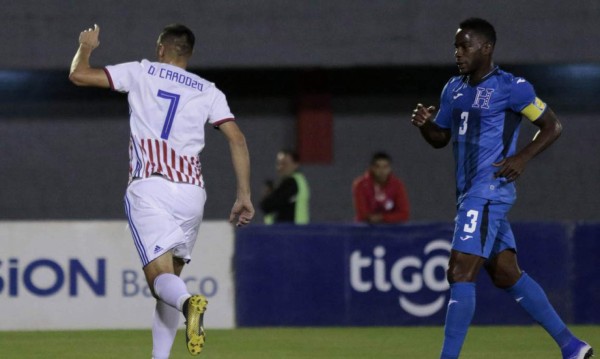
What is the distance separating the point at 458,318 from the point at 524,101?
1308 millimetres

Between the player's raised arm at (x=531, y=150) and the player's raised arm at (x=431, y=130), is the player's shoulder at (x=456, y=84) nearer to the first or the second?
the player's raised arm at (x=431, y=130)

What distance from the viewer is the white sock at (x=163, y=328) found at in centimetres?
765

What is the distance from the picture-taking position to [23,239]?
39.0 ft

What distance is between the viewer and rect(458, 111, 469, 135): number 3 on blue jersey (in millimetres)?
7879

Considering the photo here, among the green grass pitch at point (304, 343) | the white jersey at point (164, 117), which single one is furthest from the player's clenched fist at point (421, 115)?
the green grass pitch at point (304, 343)

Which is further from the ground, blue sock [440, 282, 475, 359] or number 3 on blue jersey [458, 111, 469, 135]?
number 3 on blue jersey [458, 111, 469, 135]

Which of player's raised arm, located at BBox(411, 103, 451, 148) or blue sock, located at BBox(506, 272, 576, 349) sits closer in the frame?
player's raised arm, located at BBox(411, 103, 451, 148)

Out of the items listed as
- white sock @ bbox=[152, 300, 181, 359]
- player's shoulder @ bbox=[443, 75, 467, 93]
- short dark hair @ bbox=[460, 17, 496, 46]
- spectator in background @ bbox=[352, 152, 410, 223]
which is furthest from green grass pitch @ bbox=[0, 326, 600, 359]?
short dark hair @ bbox=[460, 17, 496, 46]

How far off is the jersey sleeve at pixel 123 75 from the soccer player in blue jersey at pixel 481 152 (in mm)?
1670

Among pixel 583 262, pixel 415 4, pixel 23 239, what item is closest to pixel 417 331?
pixel 583 262

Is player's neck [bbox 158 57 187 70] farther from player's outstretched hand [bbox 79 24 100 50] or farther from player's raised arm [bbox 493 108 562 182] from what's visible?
player's raised arm [bbox 493 108 562 182]

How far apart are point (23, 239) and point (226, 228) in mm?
1780

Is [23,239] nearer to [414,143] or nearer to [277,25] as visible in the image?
[277,25]

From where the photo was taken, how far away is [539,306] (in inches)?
319
